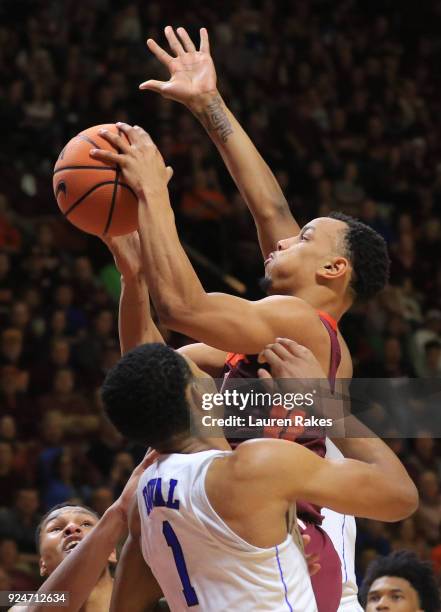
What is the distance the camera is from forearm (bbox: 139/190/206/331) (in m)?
3.40

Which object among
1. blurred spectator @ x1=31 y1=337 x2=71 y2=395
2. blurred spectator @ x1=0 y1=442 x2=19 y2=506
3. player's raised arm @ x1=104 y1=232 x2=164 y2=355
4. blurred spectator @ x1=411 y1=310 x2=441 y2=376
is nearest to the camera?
player's raised arm @ x1=104 y1=232 x2=164 y2=355

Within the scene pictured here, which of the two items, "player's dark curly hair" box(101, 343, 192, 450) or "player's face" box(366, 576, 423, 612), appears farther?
"player's face" box(366, 576, 423, 612)

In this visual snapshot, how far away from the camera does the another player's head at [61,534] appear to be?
171 inches

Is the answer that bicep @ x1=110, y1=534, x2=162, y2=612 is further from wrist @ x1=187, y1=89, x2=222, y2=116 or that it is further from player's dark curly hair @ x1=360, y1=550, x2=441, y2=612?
player's dark curly hair @ x1=360, y1=550, x2=441, y2=612

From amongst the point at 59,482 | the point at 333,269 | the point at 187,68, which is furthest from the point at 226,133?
the point at 59,482

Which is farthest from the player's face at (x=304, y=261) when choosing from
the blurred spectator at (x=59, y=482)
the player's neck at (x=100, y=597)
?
the blurred spectator at (x=59, y=482)

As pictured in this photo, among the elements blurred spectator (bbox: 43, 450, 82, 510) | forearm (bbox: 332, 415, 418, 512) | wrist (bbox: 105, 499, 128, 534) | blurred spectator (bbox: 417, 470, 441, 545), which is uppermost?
forearm (bbox: 332, 415, 418, 512)

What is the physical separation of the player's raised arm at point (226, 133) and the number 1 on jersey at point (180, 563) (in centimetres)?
168

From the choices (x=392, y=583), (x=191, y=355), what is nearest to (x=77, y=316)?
(x=392, y=583)

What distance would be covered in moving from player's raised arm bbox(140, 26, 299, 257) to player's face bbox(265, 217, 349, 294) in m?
0.51

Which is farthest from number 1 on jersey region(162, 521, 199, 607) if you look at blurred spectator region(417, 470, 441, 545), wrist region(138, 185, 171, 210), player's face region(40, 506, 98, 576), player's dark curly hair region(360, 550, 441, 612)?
blurred spectator region(417, 470, 441, 545)

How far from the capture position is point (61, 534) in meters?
4.39

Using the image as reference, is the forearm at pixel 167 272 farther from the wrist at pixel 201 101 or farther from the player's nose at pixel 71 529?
the player's nose at pixel 71 529

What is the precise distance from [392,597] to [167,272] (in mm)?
2482
